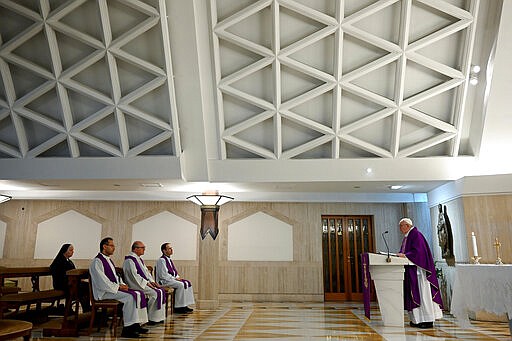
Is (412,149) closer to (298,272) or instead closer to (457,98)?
(457,98)

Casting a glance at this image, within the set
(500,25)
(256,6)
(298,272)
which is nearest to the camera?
(500,25)

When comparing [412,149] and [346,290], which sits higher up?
[412,149]

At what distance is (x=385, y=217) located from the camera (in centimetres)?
1093

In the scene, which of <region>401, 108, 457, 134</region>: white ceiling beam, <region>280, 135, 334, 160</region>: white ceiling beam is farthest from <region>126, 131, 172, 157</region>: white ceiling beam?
<region>401, 108, 457, 134</region>: white ceiling beam

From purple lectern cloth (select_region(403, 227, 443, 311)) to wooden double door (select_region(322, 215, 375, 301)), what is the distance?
4.36m

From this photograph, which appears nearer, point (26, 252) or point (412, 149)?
point (412, 149)

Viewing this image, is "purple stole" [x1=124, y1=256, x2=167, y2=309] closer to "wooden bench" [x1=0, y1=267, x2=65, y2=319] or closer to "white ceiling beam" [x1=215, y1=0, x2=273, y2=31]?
"wooden bench" [x1=0, y1=267, x2=65, y2=319]

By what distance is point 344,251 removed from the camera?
35.7 ft

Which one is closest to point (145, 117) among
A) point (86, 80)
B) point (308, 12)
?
point (86, 80)

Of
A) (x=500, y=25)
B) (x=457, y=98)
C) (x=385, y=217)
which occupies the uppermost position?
(x=500, y=25)

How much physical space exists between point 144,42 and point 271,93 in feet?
8.20

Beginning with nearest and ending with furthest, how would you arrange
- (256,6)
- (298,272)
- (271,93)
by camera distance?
(256,6) < (271,93) < (298,272)

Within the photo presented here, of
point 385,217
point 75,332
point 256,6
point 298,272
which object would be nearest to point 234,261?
point 298,272

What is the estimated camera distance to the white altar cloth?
13.6 feet
